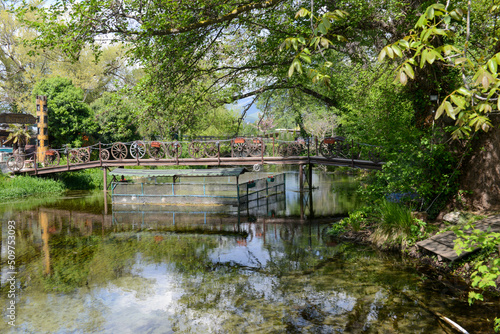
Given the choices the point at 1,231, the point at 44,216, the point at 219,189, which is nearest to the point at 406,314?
the point at 219,189

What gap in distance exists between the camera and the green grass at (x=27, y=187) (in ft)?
70.0

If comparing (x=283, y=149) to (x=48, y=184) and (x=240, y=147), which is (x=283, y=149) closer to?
(x=240, y=147)

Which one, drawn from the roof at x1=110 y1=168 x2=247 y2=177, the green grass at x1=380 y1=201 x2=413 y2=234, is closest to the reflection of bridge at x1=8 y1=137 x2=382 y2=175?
the roof at x1=110 y1=168 x2=247 y2=177

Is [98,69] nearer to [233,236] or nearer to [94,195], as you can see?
[94,195]

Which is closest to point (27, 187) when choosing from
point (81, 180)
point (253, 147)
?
point (81, 180)

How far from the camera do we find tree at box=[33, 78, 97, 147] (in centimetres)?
2809

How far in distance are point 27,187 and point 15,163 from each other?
7.55 ft

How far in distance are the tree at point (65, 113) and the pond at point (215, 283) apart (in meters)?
15.1

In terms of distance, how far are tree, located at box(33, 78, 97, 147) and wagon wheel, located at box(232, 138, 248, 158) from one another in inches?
575

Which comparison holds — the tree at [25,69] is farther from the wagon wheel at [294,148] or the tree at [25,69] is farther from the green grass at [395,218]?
the green grass at [395,218]

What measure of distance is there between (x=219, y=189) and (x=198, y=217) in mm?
2018

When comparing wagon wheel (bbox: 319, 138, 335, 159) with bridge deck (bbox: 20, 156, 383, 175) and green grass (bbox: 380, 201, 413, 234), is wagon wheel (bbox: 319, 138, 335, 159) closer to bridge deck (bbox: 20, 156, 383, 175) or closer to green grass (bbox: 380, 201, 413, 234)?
bridge deck (bbox: 20, 156, 383, 175)

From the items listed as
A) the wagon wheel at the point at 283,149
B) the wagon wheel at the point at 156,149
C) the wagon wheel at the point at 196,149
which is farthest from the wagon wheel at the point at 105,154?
the wagon wheel at the point at 283,149

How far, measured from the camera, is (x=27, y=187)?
2248 cm
